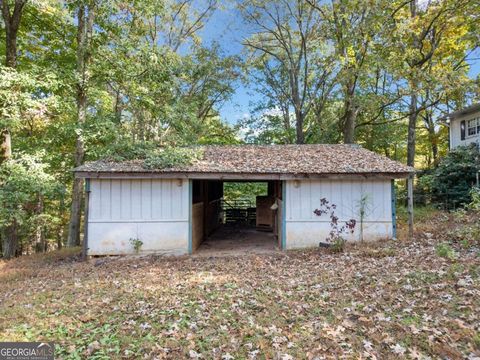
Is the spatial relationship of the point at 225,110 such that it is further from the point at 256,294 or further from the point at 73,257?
the point at 256,294

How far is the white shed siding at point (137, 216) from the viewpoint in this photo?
8820 millimetres

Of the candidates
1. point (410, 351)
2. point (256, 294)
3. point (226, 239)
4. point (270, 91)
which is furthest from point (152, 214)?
point (270, 91)

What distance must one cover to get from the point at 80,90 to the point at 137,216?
19.2 ft

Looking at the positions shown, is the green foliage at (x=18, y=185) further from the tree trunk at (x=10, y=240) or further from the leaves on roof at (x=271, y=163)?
the tree trunk at (x=10, y=240)

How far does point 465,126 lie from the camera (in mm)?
16250

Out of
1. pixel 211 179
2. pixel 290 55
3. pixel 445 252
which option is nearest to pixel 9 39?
pixel 211 179

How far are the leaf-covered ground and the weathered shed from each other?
59.2 inches

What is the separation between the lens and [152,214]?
8.94 m

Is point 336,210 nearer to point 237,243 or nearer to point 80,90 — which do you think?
point 237,243

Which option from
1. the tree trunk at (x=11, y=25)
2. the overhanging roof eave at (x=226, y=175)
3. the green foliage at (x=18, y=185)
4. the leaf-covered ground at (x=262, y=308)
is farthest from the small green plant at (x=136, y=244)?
the tree trunk at (x=11, y=25)

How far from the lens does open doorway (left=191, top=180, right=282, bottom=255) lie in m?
10.1

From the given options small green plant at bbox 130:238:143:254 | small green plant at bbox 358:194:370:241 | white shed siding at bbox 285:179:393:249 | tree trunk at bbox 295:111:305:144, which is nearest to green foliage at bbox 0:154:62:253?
small green plant at bbox 130:238:143:254

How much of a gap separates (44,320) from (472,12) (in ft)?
54.1

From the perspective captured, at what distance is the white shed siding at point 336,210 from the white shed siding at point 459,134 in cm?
962
